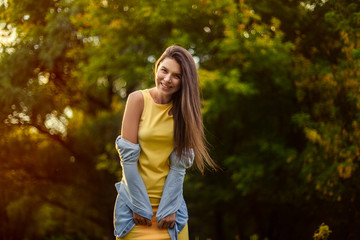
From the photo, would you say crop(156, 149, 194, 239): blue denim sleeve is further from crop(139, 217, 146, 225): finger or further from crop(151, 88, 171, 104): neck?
crop(151, 88, 171, 104): neck

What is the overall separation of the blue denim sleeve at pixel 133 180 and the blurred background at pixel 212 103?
6.03 m

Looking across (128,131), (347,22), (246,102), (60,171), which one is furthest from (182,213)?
(60,171)

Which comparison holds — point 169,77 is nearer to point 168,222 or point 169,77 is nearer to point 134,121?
point 134,121

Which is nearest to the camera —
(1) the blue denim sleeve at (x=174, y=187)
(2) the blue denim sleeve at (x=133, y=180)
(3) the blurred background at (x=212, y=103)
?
(2) the blue denim sleeve at (x=133, y=180)

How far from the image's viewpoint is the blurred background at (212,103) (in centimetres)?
902

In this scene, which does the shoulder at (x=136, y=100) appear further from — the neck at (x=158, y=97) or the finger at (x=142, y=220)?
the finger at (x=142, y=220)

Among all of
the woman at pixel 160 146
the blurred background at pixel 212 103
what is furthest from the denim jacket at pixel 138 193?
the blurred background at pixel 212 103

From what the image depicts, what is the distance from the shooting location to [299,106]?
1127 cm

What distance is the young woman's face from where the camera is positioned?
8.37ft

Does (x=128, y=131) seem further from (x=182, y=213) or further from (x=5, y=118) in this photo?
(x=5, y=118)

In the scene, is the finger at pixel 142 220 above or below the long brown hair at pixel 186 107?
below

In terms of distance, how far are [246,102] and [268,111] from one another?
0.66 meters

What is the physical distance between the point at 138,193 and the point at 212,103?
340 inches

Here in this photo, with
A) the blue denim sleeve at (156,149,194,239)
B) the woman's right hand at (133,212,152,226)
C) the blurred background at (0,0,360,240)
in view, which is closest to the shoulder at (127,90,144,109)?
the blue denim sleeve at (156,149,194,239)
